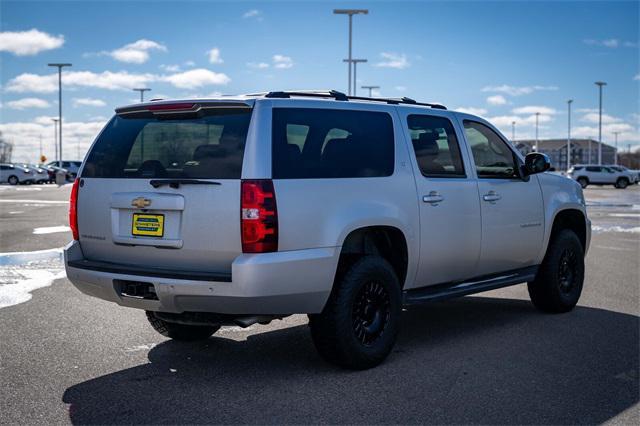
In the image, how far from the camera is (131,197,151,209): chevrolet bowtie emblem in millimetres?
5246

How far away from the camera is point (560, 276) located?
7918mm

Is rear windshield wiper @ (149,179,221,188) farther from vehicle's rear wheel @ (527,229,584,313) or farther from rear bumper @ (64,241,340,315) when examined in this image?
vehicle's rear wheel @ (527,229,584,313)

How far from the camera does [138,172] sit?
5438mm

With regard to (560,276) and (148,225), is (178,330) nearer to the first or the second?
(148,225)

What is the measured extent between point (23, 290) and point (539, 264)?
542 centimetres

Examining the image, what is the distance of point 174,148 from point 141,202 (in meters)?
0.41

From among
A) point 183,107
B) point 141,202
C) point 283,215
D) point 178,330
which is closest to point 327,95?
point 183,107

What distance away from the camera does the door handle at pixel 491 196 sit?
6.84m

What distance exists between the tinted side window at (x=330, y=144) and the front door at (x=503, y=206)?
1.25 m

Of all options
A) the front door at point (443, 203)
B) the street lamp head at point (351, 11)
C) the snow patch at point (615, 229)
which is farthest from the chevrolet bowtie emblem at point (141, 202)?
the street lamp head at point (351, 11)

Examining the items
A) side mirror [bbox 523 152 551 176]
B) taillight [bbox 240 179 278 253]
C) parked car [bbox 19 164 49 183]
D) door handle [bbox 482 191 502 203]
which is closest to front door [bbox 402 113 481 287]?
door handle [bbox 482 191 502 203]

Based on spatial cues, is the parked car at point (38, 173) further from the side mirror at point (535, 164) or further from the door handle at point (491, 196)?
the door handle at point (491, 196)

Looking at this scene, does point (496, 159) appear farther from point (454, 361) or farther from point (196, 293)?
point (196, 293)

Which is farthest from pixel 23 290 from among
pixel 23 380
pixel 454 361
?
pixel 454 361
